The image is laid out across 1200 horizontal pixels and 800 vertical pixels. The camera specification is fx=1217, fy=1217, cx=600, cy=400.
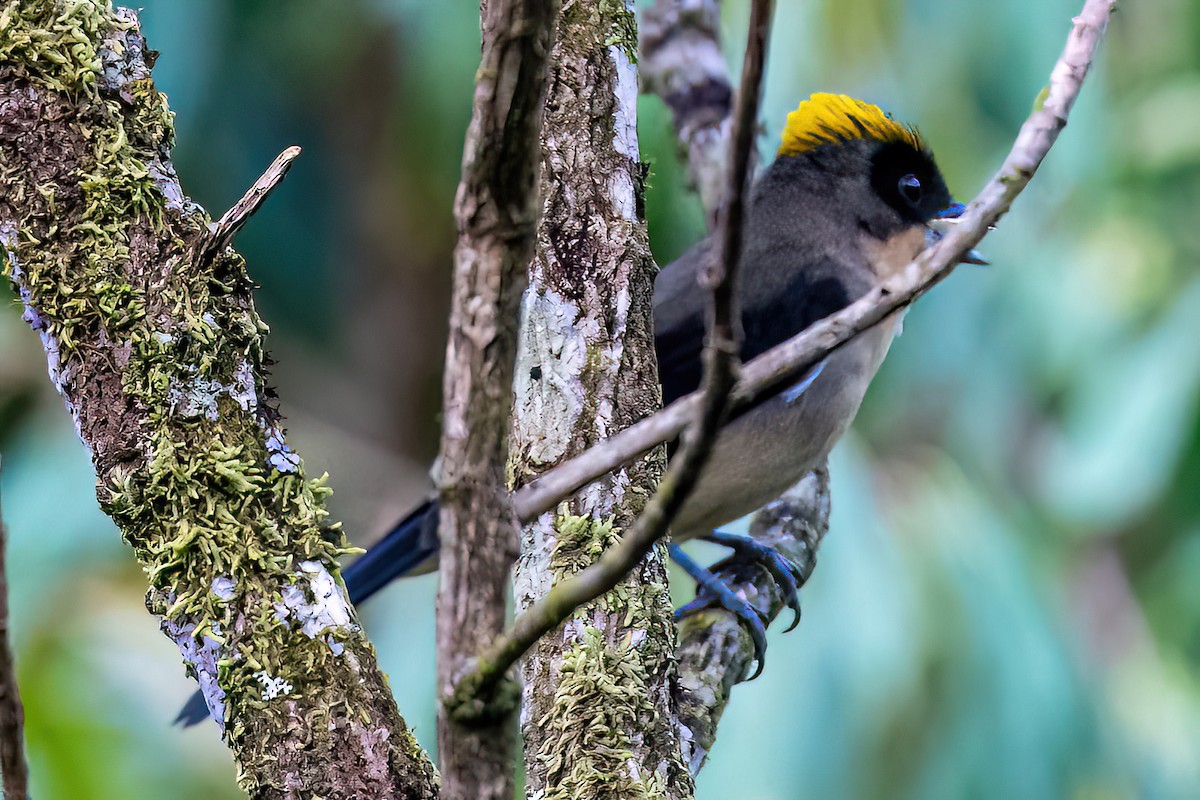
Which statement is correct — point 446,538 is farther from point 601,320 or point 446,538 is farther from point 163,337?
point 601,320

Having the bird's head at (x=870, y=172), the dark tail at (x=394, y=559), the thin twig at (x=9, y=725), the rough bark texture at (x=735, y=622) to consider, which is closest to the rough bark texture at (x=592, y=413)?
the rough bark texture at (x=735, y=622)

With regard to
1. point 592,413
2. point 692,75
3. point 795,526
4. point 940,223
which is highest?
point 692,75

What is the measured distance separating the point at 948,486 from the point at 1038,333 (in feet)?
5.39

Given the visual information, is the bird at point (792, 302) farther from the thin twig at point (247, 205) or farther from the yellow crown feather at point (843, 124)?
the thin twig at point (247, 205)

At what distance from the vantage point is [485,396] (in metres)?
0.97

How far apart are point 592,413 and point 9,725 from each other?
1.03 meters

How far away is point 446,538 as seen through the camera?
38.5 inches

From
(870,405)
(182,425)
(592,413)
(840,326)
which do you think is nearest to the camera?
(840,326)

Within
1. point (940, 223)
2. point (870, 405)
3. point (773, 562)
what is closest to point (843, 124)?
point (940, 223)

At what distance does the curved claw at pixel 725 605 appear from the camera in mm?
2551

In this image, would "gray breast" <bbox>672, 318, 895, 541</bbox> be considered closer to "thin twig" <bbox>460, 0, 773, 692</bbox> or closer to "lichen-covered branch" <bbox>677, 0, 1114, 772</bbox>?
"lichen-covered branch" <bbox>677, 0, 1114, 772</bbox>

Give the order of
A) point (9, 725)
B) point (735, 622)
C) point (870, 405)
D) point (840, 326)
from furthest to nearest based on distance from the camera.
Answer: point (870, 405) < point (735, 622) < point (840, 326) < point (9, 725)

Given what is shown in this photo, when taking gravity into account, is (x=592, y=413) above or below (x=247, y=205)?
above

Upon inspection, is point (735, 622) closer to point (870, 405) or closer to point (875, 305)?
point (875, 305)
